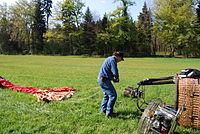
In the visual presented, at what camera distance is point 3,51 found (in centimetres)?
5916

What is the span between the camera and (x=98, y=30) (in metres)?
49.1

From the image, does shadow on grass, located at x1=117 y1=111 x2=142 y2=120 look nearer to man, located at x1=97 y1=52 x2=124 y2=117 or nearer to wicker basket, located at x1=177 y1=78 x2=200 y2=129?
man, located at x1=97 y1=52 x2=124 y2=117

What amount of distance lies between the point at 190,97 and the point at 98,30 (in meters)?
46.9

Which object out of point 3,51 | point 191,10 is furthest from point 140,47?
point 3,51

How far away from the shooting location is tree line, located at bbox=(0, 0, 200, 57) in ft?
141

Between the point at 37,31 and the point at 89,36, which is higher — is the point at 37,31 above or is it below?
above

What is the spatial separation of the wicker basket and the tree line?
42245 mm

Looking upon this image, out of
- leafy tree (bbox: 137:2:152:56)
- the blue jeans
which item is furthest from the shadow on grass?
leafy tree (bbox: 137:2:152:56)

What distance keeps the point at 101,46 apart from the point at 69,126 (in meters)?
47.8

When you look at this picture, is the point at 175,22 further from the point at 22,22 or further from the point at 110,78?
the point at 22,22

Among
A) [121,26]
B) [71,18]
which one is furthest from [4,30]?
[121,26]

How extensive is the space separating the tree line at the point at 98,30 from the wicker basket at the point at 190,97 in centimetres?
4224

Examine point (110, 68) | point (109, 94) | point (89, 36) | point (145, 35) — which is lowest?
point (109, 94)

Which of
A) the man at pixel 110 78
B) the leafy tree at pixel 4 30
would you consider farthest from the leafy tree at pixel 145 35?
the man at pixel 110 78
